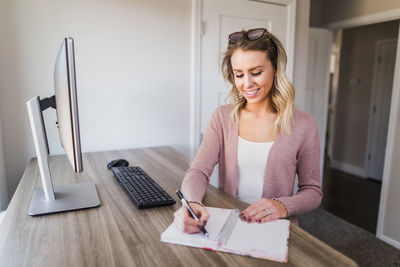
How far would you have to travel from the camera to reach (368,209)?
10.9ft

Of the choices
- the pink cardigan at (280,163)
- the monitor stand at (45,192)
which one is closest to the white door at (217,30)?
the pink cardigan at (280,163)

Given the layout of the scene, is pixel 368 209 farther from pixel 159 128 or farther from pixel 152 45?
pixel 152 45

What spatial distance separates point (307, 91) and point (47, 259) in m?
3.00

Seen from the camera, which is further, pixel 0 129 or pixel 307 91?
pixel 307 91

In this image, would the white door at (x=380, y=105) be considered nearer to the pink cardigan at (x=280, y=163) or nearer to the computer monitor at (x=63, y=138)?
the pink cardigan at (x=280, y=163)

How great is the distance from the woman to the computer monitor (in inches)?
15.8

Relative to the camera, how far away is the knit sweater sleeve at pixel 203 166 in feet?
3.53

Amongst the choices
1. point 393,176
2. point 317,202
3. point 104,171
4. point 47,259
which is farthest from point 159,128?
point 393,176

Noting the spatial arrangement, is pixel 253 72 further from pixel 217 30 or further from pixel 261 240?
pixel 217 30

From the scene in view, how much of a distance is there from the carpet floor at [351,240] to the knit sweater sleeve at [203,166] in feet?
5.58

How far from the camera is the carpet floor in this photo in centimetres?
228

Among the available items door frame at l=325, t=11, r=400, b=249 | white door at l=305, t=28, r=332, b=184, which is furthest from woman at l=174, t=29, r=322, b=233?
white door at l=305, t=28, r=332, b=184

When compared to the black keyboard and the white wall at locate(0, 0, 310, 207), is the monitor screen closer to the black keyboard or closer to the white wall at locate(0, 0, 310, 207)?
the black keyboard

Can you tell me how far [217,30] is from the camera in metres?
2.25
